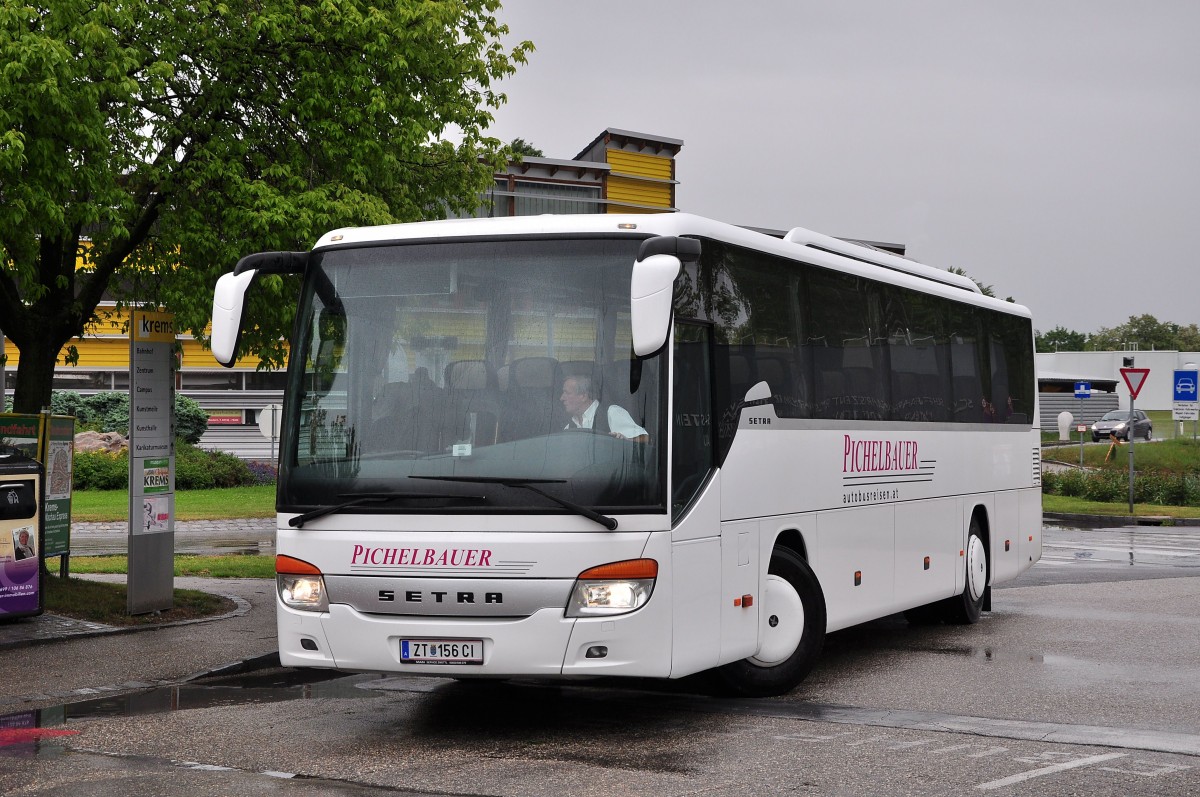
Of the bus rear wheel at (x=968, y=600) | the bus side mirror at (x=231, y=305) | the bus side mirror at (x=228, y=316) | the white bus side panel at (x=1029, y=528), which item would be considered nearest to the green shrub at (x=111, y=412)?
the white bus side panel at (x=1029, y=528)

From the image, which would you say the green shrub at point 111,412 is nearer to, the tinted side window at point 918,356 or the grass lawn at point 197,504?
the grass lawn at point 197,504

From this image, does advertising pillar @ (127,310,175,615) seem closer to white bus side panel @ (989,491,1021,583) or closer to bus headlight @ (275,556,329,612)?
bus headlight @ (275,556,329,612)

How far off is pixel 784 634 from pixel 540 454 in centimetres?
258

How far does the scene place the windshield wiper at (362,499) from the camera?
784cm

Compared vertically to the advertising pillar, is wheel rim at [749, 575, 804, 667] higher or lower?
lower

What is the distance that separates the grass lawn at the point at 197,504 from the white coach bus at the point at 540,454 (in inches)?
798

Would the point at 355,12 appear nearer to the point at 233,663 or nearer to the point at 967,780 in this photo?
the point at 233,663

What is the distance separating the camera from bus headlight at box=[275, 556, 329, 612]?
8105 mm

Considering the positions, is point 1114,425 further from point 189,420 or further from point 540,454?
point 540,454

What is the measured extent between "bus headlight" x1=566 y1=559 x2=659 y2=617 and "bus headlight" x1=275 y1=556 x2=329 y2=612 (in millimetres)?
1445

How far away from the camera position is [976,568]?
13.9 meters

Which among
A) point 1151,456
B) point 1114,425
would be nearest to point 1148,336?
point 1114,425

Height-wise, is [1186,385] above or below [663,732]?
above

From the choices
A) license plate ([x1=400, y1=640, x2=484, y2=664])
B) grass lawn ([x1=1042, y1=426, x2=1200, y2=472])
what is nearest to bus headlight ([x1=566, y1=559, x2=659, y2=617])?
license plate ([x1=400, y1=640, x2=484, y2=664])
